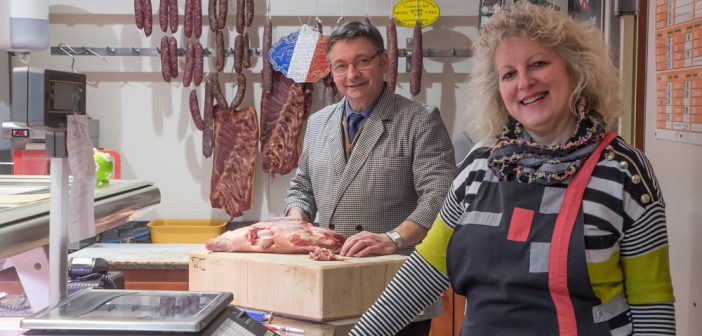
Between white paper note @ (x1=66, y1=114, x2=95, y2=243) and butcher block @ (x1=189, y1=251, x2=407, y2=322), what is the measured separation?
751mm

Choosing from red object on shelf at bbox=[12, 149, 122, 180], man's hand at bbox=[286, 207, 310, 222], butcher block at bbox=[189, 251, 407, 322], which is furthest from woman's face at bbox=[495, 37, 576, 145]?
red object on shelf at bbox=[12, 149, 122, 180]

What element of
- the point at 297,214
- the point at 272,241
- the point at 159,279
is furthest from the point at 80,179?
the point at 159,279

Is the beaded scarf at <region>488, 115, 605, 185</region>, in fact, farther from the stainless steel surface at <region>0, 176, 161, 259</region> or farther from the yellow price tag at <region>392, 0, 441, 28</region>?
the yellow price tag at <region>392, 0, 441, 28</region>

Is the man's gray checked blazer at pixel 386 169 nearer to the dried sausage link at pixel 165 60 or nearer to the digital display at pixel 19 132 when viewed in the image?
the digital display at pixel 19 132

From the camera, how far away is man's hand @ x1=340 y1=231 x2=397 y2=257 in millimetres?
2711

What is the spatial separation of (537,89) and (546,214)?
31 centimetres

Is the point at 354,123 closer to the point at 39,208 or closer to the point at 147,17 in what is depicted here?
the point at 39,208

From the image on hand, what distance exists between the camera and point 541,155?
6.71ft

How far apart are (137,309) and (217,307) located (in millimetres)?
168

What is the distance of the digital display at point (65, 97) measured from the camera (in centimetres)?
169

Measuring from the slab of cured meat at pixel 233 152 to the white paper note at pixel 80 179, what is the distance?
12.4 ft

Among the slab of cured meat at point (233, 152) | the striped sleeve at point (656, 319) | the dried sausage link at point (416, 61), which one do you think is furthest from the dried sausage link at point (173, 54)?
the striped sleeve at point (656, 319)

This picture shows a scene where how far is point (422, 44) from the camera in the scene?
18.8 feet

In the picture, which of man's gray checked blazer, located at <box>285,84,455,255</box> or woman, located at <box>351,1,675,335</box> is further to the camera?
man's gray checked blazer, located at <box>285,84,455,255</box>
